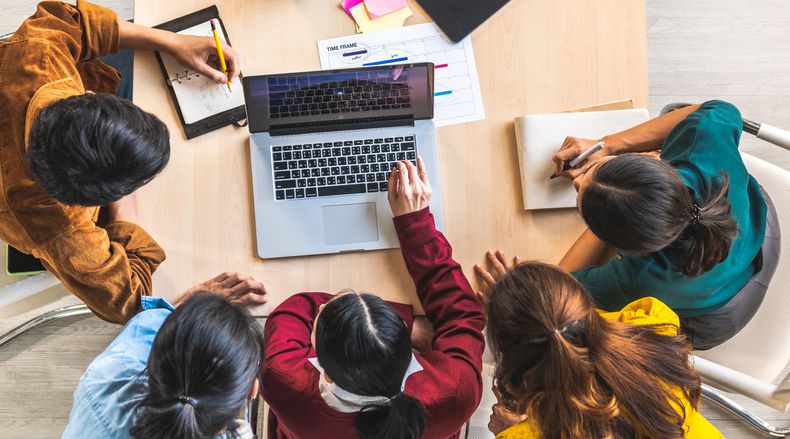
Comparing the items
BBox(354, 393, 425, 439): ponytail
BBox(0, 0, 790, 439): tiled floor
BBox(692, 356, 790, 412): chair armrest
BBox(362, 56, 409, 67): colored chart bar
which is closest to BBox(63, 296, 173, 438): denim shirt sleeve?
BBox(354, 393, 425, 439): ponytail

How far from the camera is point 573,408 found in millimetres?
868

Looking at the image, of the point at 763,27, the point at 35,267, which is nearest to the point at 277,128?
the point at 35,267

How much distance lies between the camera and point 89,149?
→ 93cm

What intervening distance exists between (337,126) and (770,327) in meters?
0.94

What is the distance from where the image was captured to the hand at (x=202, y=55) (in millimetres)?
1168

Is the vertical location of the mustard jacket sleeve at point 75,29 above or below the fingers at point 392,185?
above

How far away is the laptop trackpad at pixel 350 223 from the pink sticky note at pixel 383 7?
404mm

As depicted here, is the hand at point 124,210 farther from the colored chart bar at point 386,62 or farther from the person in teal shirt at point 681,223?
the person in teal shirt at point 681,223

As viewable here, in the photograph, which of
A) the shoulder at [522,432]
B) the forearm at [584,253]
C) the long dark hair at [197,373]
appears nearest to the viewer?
the long dark hair at [197,373]

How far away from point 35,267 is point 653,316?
1.20 meters

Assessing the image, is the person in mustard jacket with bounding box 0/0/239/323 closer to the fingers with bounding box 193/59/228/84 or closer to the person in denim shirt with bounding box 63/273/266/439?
the fingers with bounding box 193/59/228/84

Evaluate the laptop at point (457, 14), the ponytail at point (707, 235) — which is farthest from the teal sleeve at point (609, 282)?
the laptop at point (457, 14)

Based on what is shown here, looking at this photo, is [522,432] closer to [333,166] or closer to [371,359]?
[371,359]

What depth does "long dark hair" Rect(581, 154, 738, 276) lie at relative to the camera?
36.8 inches
